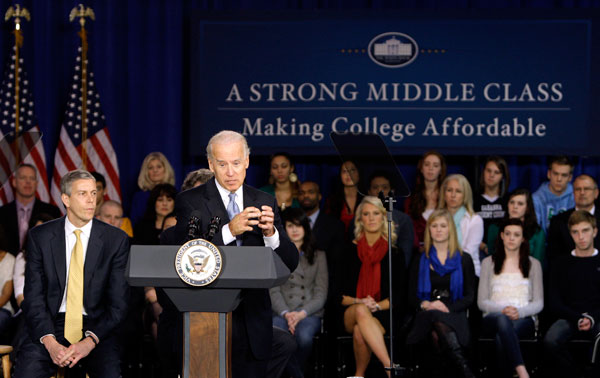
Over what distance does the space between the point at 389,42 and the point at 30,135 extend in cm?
331

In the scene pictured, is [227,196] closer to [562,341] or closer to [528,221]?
[562,341]

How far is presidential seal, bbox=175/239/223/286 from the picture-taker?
2.83 m

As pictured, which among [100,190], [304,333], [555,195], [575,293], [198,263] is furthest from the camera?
[555,195]

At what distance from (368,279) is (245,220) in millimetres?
3318

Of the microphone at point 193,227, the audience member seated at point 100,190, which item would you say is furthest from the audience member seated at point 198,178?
the audience member seated at point 100,190

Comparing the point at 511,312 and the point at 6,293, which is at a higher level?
the point at 6,293

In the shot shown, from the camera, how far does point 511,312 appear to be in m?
5.88

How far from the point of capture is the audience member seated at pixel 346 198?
267 inches

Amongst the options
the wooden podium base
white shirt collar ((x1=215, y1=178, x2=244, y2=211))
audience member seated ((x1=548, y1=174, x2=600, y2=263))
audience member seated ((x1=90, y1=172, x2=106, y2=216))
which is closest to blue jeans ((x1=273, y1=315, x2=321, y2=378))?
audience member seated ((x1=90, y1=172, x2=106, y2=216))

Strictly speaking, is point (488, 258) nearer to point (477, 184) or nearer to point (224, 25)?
point (477, 184)

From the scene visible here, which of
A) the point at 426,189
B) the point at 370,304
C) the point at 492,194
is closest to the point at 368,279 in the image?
the point at 370,304

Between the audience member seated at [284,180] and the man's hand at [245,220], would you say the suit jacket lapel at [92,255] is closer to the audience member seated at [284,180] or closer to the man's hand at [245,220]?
the man's hand at [245,220]

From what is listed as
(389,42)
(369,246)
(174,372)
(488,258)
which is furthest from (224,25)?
(174,372)

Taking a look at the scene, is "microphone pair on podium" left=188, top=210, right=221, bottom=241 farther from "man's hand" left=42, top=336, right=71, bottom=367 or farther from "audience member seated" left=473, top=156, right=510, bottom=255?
"audience member seated" left=473, top=156, right=510, bottom=255
